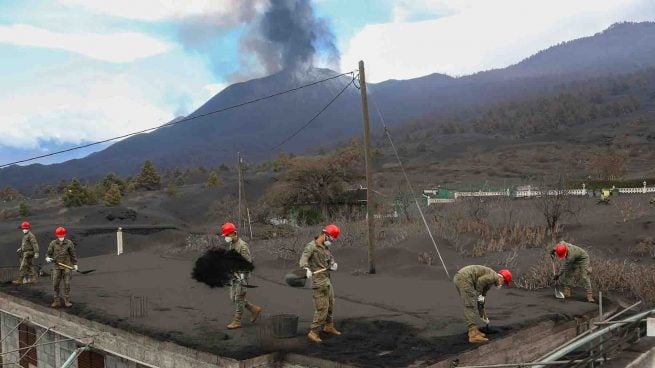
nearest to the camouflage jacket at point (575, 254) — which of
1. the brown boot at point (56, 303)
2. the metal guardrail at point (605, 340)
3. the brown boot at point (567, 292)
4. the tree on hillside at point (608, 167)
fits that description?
the brown boot at point (567, 292)

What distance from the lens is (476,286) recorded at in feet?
33.7

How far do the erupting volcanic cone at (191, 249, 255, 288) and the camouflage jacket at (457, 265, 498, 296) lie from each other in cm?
369

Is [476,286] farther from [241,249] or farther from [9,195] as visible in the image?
[9,195]

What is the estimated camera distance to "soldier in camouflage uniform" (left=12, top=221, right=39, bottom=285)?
17750 millimetres

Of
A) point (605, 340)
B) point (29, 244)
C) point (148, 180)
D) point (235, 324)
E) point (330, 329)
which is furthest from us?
point (148, 180)

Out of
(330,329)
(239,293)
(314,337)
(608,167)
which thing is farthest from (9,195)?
(314,337)

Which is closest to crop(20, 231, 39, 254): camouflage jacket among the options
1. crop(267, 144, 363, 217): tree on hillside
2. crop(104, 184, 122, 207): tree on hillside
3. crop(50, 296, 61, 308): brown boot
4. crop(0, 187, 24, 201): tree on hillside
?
crop(50, 296, 61, 308): brown boot

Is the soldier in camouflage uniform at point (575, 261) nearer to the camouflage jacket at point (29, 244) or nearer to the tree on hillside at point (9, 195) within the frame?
the camouflage jacket at point (29, 244)

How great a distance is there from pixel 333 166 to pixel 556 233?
55.5 feet

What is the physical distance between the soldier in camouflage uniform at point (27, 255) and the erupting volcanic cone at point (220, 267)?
27.7ft

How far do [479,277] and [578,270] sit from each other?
487 cm

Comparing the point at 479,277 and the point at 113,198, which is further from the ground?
the point at 113,198

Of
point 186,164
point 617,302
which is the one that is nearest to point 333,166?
point 617,302

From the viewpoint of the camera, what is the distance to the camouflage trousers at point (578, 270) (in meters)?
13.6
